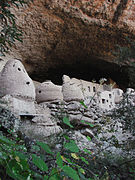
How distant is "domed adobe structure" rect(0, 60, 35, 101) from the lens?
433 cm

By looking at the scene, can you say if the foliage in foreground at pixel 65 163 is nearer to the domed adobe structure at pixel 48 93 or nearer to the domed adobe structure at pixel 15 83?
the domed adobe structure at pixel 15 83

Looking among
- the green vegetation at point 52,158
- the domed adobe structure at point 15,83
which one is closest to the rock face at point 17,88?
the domed adobe structure at point 15,83

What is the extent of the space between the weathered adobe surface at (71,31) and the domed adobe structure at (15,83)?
304cm

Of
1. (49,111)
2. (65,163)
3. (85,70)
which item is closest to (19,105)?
(49,111)

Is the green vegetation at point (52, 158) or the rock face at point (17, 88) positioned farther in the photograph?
the rock face at point (17, 88)

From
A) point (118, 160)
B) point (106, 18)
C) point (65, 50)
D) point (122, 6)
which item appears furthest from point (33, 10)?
point (118, 160)

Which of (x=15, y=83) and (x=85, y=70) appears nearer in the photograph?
(x=15, y=83)

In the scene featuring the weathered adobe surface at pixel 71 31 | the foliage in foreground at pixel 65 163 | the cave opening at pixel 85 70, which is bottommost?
the foliage in foreground at pixel 65 163

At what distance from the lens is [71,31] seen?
7605mm

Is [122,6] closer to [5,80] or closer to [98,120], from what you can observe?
[98,120]

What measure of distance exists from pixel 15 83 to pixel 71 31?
4362 millimetres

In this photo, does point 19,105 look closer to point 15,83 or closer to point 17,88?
point 17,88

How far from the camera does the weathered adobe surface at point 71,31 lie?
6742 mm

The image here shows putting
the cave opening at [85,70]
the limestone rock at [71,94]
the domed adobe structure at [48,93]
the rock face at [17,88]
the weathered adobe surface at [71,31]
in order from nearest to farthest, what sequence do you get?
the rock face at [17,88], the domed adobe structure at [48,93], the limestone rock at [71,94], the weathered adobe surface at [71,31], the cave opening at [85,70]
